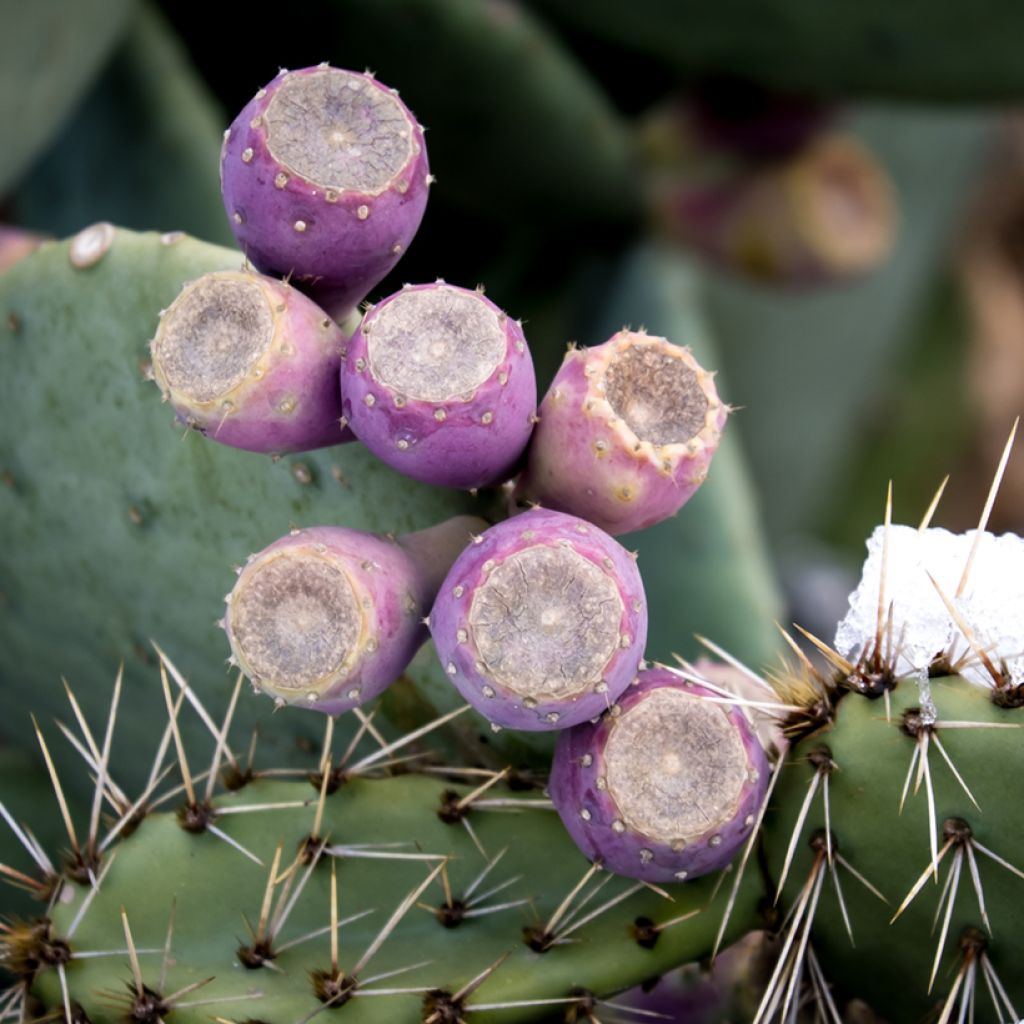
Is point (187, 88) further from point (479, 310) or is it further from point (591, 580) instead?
point (591, 580)

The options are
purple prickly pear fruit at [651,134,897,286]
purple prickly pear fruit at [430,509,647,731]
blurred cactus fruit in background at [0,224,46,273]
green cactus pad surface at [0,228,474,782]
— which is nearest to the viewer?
purple prickly pear fruit at [430,509,647,731]

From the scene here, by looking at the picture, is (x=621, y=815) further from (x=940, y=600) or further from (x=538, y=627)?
(x=940, y=600)

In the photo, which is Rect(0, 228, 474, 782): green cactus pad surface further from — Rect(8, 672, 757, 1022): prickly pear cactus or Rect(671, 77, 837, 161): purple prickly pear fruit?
Rect(671, 77, 837, 161): purple prickly pear fruit

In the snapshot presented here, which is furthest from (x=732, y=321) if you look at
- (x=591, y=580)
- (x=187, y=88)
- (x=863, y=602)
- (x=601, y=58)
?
(x=591, y=580)

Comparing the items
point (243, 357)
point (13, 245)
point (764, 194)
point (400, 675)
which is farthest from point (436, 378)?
point (764, 194)

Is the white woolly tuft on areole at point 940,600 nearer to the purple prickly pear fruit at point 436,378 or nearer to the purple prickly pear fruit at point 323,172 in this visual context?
the purple prickly pear fruit at point 436,378

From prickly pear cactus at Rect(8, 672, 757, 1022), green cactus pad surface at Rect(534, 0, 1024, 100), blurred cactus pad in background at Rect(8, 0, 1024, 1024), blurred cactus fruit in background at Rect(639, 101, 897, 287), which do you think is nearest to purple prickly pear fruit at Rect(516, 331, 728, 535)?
blurred cactus pad in background at Rect(8, 0, 1024, 1024)
